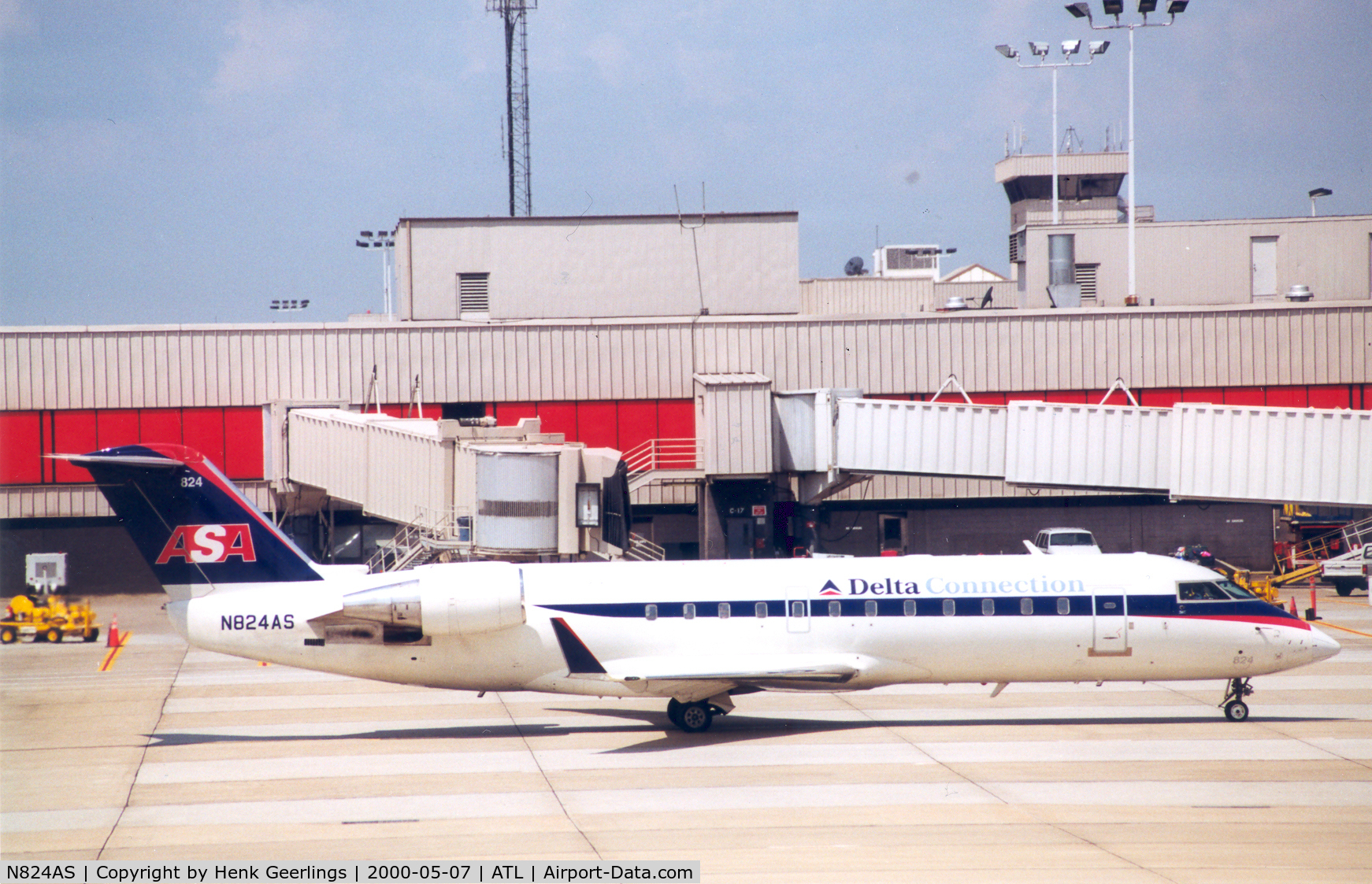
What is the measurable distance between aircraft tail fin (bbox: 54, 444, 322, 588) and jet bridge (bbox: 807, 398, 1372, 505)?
2340 cm

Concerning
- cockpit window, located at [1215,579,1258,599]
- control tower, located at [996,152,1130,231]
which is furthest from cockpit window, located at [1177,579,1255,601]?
control tower, located at [996,152,1130,231]

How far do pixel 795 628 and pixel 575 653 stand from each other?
4090mm

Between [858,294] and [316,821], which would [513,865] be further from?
[858,294]

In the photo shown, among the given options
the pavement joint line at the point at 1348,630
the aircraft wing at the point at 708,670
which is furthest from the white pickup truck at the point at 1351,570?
the aircraft wing at the point at 708,670

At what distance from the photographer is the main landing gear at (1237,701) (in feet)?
76.3

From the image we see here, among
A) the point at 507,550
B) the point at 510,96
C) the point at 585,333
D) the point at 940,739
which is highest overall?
the point at 510,96

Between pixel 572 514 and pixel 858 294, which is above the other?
pixel 858 294

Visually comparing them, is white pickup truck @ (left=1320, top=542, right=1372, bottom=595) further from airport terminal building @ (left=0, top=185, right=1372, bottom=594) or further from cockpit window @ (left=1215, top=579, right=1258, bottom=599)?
cockpit window @ (left=1215, top=579, right=1258, bottom=599)

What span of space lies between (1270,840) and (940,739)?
22.4 ft

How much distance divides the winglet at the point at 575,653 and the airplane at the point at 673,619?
0.14 ft

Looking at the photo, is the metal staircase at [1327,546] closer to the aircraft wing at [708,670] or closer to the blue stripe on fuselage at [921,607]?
the blue stripe on fuselage at [921,607]

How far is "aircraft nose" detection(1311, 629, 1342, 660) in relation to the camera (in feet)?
75.7

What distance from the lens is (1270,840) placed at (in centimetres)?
1591

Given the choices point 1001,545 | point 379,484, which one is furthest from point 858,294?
point 379,484
